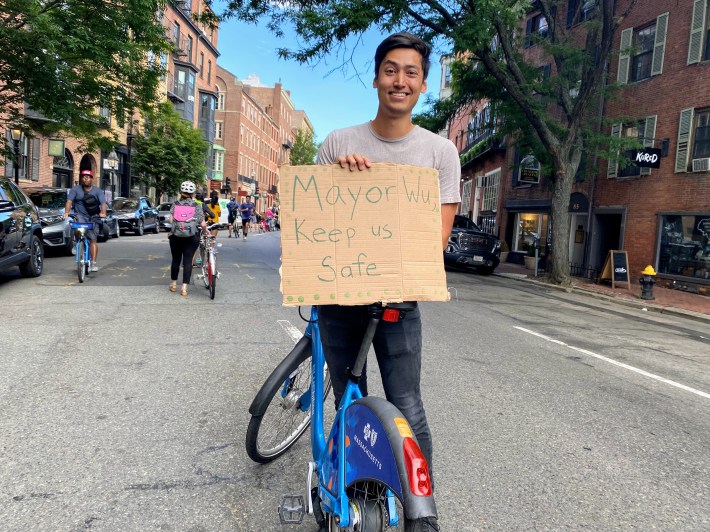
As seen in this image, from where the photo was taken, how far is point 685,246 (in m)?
16.5

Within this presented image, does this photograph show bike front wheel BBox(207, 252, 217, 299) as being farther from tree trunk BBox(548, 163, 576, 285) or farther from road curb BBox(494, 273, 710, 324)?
tree trunk BBox(548, 163, 576, 285)

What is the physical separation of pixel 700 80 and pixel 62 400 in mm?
18665

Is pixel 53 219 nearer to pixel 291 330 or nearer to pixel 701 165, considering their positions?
pixel 291 330

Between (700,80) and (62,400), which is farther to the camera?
(700,80)

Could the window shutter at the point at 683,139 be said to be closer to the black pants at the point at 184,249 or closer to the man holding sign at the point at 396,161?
the black pants at the point at 184,249

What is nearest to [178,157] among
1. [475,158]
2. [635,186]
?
[475,158]

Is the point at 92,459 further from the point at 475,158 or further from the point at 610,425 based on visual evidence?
the point at 475,158

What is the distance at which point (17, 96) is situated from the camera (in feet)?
43.2

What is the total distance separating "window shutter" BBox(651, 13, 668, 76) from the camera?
17438 mm

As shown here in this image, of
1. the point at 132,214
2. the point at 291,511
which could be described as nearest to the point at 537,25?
the point at 132,214

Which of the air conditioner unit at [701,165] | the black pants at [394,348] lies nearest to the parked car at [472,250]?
the air conditioner unit at [701,165]

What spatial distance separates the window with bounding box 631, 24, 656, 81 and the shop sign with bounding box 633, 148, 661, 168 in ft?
12.6

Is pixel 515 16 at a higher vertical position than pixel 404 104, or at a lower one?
higher

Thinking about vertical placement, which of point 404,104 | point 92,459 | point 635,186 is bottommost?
point 92,459
